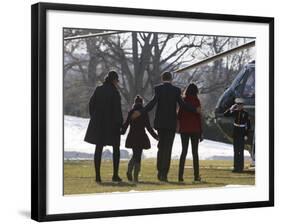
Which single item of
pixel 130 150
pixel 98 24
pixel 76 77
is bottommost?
pixel 130 150

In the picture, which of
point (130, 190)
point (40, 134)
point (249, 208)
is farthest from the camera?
point (249, 208)

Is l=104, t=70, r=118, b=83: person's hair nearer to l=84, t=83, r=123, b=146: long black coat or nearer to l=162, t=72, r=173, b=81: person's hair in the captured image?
l=84, t=83, r=123, b=146: long black coat

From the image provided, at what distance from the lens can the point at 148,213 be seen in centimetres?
507

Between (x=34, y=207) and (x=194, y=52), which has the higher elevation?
(x=194, y=52)

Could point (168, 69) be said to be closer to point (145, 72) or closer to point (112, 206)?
point (145, 72)

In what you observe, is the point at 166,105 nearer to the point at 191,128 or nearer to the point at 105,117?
the point at 191,128

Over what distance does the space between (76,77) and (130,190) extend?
2.37 ft

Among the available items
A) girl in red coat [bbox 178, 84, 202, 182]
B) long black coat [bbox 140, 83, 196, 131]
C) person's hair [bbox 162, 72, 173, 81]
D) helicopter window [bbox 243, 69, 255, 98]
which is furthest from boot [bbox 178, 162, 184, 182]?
helicopter window [bbox 243, 69, 255, 98]

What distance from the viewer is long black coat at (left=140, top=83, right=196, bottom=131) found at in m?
5.12

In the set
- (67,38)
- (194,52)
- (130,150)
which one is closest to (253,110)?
(194,52)

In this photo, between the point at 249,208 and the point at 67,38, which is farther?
the point at 249,208

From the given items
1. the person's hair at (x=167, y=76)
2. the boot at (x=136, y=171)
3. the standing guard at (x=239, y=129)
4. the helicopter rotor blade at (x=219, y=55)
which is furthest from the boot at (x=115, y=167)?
the standing guard at (x=239, y=129)

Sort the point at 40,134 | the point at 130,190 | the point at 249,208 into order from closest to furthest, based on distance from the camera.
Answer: the point at 40,134 < the point at 130,190 < the point at 249,208

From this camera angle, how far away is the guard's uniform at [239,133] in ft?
17.8
